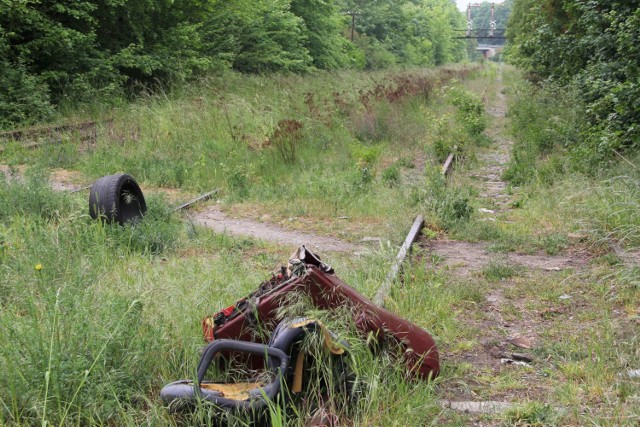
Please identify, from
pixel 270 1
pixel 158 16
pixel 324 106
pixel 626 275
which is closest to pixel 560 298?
pixel 626 275

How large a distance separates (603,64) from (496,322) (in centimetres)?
857

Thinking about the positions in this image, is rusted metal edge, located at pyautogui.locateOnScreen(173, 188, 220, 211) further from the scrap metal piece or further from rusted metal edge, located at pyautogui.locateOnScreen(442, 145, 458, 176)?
the scrap metal piece

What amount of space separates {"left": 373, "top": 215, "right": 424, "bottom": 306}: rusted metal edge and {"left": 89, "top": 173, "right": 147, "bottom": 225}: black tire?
3106mm

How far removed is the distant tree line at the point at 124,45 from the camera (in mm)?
15719

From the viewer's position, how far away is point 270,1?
2955cm

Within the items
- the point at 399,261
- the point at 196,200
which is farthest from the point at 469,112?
the point at 399,261

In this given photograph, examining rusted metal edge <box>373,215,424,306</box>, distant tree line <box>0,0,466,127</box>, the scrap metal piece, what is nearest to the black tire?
rusted metal edge <box>373,215,424,306</box>

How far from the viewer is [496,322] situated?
5.48 m

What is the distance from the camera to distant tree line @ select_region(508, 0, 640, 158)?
10148 mm

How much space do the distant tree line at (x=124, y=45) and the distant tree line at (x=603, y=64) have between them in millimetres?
10714

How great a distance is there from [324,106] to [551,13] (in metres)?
7.43

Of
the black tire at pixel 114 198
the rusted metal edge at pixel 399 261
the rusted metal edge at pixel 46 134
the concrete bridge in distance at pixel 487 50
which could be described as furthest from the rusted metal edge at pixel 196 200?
the concrete bridge in distance at pixel 487 50

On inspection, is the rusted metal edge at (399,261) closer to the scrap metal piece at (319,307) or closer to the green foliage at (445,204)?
the green foliage at (445,204)

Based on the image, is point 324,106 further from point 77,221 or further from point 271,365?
point 271,365
